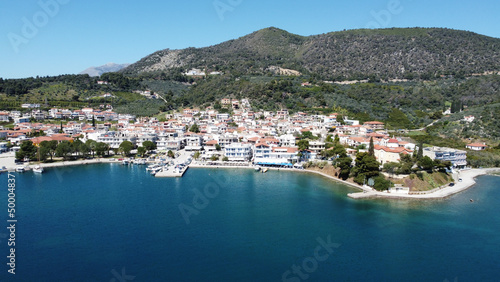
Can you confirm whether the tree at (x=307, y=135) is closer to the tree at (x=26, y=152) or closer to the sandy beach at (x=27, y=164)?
the sandy beach at (x=27, y=164)

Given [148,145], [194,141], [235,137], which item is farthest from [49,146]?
[235,137]

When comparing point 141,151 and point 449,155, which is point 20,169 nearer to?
point 141,151

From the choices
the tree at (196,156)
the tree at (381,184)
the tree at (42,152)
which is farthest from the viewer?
the tree at (196,156)

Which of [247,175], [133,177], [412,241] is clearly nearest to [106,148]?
[133,177]

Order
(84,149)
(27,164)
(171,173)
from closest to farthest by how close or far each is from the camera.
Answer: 1. (171,173)
2. (27,164)
3. (84,149)

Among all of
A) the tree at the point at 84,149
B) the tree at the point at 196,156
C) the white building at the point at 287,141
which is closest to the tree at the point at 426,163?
the white building at the point at 287,141
